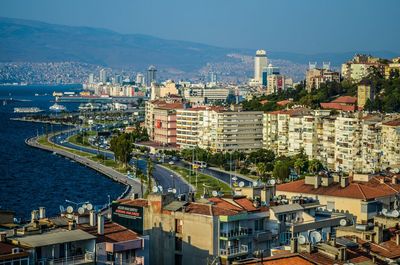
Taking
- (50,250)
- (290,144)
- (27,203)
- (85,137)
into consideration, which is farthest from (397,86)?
(50,250)

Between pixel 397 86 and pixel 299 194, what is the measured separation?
50.7 m

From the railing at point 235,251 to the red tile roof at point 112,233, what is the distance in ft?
7.05

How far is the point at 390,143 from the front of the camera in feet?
173

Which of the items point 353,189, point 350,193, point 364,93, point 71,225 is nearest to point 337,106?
point 364,93

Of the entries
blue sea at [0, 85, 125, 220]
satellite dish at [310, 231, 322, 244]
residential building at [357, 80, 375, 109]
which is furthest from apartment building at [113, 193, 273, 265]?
residential building at [357, 80, 375, 109]

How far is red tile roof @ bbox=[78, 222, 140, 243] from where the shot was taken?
16.4 meters

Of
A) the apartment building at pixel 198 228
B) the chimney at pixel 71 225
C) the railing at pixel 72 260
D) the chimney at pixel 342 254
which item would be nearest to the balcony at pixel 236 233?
the apartment building at pixel 198 228

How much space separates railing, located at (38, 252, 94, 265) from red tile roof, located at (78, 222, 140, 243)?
639mm

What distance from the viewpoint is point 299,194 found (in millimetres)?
25969

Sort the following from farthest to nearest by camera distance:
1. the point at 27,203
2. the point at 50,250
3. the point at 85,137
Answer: the point at 85,137 < the point at 27,203 < the point at 50,250

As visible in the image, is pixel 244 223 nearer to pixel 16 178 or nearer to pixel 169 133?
pixel 16 178

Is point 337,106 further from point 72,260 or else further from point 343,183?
point 72,260

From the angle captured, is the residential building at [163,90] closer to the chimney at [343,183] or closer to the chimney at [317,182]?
the chimney at [317,182]

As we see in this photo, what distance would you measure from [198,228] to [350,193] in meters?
8.11
